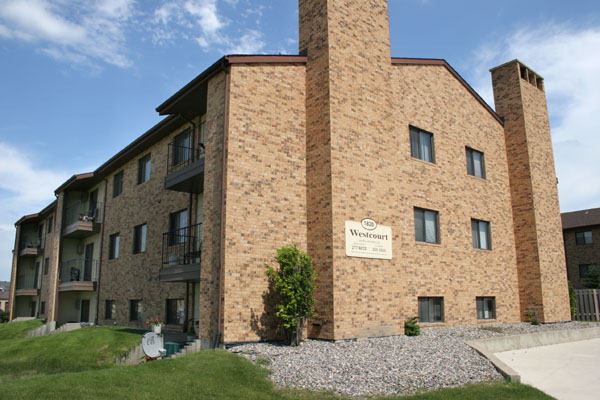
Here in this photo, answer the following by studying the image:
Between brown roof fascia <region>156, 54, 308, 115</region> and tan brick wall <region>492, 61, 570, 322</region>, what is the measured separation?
11.9m

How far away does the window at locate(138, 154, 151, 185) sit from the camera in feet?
71.9

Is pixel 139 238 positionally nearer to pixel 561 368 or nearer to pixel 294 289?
pixel 294 289

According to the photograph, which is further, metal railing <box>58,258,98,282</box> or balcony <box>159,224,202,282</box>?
metal railing <box>58,258,98,282</box>

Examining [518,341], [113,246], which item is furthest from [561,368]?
[113,246]

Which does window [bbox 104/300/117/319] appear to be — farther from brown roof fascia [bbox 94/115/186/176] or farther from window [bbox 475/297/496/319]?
window [bbox 475/297/496/319]

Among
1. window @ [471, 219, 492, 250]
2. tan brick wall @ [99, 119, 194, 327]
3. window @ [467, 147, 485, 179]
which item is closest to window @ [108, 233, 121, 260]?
tan brick wall @ [99, 119, 194, 327]

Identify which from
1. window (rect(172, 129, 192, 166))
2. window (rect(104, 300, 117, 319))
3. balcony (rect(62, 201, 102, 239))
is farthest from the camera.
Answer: balcony (rect(62, 201, 102, 239))

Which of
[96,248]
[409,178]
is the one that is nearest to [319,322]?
[409,178]

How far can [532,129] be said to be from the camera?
2162 cm

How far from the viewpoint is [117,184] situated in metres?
24.9

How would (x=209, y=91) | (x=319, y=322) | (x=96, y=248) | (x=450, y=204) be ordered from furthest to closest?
(x=96, y=248)
(x=450, y=204)
(x=209, y=91)
(x=319, y=322)

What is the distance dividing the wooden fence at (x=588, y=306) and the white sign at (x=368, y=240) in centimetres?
1507

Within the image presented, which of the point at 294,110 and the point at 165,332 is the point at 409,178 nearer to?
the point at 294,110

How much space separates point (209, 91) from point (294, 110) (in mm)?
2637
